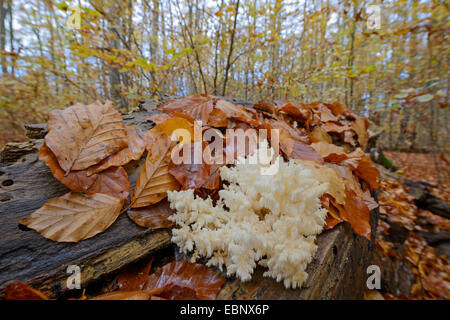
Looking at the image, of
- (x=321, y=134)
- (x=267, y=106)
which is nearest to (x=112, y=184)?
(x=267, y=106)

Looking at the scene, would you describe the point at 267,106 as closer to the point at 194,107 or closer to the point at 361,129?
the point at 194,107

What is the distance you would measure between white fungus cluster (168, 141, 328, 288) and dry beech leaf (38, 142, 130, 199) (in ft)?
0.96

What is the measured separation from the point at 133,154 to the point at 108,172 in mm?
198

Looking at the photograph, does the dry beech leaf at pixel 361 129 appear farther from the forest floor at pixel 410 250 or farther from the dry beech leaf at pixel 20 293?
the dry beech leaf at pixel 20 293

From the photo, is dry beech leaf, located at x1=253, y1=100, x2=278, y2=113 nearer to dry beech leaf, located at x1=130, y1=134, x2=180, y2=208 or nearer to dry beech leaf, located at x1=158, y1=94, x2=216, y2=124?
dry beech leaf, located at x1=158, y1=94, x2=216, y2=124

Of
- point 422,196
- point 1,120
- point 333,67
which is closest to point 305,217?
point 333,67

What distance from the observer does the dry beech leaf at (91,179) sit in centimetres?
98

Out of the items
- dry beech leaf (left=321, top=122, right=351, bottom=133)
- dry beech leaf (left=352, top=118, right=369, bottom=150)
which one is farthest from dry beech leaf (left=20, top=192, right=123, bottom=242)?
dry beech leaf (left=352, top=118, right=369, bottom=150)

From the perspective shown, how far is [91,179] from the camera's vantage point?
1032mm

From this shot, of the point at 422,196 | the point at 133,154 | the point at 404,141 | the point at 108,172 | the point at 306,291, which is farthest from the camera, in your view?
the point at 404,141

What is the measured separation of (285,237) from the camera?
854 millimetres

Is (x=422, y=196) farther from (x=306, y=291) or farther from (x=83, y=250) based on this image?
(x=83, y=250)

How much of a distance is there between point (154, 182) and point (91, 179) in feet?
1.01

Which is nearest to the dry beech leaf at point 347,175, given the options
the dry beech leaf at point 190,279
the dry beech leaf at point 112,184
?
the dry beech leaf at point 190,279
